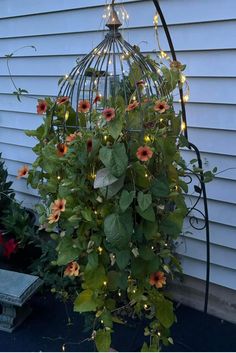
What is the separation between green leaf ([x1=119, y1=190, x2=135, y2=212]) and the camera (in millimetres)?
1454

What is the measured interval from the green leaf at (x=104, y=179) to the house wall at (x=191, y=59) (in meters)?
0.86

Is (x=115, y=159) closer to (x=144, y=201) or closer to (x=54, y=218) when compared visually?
(x=144, y=201)

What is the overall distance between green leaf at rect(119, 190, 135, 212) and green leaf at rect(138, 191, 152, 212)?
3cm

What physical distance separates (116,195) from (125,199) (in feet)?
0.24

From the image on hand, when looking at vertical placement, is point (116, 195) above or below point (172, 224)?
above

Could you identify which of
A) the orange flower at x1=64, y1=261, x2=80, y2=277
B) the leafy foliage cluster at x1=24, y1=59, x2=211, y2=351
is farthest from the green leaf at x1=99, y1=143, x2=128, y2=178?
the orange flower at x1=64, y1=261, x2=80, y2=277

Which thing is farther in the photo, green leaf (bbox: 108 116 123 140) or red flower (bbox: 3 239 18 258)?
red flower (bbox: 3 239 18 258)

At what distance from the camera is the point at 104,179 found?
147 cm

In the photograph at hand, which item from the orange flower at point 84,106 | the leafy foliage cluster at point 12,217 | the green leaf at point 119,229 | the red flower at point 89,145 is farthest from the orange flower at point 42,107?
the leafy foliage cluster at point 12,217

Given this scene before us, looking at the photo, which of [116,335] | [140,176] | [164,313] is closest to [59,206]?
[140,176]

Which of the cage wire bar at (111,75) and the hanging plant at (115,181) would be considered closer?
the hanging plant at (115,181)

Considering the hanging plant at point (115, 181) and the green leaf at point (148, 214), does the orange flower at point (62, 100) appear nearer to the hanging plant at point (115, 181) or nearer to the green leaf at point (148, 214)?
the hanging plant at point (115, 181)

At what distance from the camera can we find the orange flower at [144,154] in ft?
4.83

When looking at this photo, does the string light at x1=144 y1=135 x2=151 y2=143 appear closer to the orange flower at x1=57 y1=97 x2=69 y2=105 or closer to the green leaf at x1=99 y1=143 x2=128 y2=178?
the green leaf at x1=99 y1=143 x2=128 y2=178
